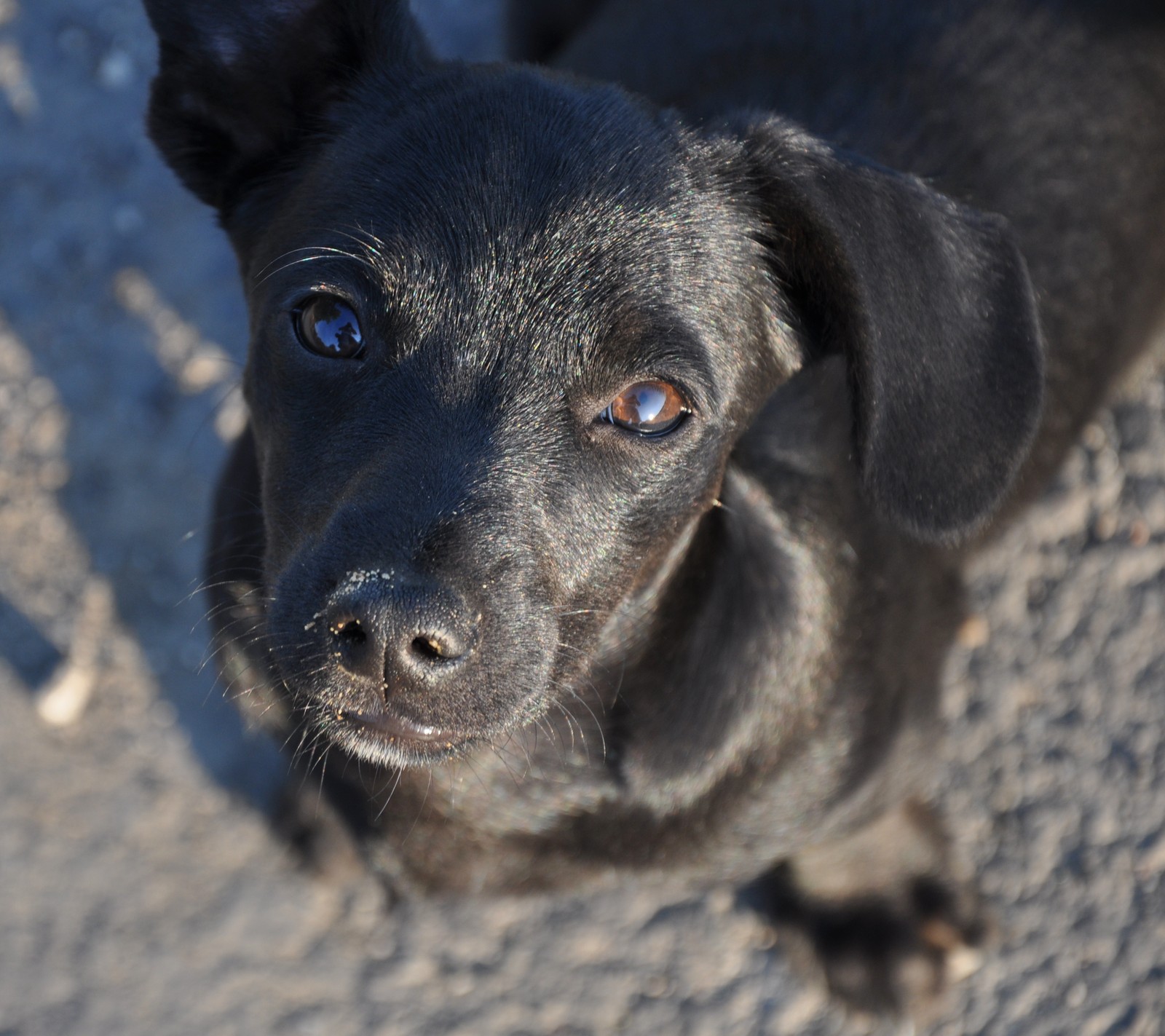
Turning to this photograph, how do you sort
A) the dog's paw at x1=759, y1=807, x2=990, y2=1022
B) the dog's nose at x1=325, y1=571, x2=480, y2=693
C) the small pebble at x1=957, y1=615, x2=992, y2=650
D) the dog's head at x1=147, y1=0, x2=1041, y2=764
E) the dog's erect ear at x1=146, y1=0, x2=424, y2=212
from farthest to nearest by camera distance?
the small pebble at x1=957, y1=615, x2=992, y2=650
the dog's paw at x1=759, y1=807, x2=990, y2=1022
the dog's erect ear at x1=146, y1=0, x2=424, y2=212
the dog's head at x1=147, y1=0, x2=1041, y2=764
the dog's nose at x1=325, y1=571, x2=480, y2=693

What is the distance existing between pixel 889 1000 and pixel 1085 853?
602 millimetres

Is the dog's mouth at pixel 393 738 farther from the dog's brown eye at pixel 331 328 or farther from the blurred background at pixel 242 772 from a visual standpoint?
the blurred background at pixel 242 772

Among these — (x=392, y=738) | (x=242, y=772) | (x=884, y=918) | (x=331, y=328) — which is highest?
(x=331, y=328)

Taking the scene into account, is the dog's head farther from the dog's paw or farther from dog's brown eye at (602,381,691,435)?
the dog's paw

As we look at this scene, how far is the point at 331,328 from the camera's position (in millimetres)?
1690

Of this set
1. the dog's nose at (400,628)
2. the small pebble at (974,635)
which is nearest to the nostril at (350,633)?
the dog's nose at (400,628)

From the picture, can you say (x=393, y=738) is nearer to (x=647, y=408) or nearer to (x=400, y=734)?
(x=400, y=734)

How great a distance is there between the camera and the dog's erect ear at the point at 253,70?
5.95 feet

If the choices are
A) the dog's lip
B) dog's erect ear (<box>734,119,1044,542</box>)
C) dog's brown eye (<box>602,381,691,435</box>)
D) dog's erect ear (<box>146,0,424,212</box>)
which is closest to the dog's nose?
the dog's lip

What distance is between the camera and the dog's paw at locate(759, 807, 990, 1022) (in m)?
2.65

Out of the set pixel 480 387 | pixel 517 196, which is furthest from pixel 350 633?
pixel 517 196

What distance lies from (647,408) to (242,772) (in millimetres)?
1683

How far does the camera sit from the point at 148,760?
2.85 metres

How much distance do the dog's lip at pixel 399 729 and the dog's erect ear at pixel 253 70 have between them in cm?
90
